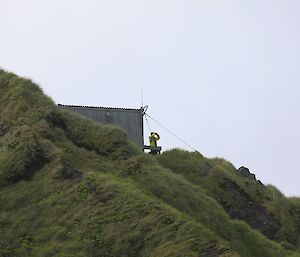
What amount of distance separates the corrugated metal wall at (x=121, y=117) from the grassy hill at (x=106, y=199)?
14.1ft

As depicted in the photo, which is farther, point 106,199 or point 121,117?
point 121,117

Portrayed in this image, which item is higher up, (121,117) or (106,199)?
(121,117)

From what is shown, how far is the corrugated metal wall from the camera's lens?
35.3 metres

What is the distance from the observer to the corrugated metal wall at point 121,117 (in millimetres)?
35281

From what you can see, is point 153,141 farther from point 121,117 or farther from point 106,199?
point 106,199

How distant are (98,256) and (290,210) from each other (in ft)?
50.8

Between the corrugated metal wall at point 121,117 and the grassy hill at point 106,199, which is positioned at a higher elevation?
the corrugated metal wall at point 121,117

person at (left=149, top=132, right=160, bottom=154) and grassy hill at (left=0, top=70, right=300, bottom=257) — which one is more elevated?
person at (left=149, top=132, right=160, bottom=154)

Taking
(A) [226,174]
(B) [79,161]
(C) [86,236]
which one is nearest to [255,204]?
(A) [226,174]

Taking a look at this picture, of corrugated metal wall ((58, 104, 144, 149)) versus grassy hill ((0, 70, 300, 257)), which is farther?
corrugated metal wall ((58, 104, 144, 149))

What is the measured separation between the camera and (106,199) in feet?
73.4

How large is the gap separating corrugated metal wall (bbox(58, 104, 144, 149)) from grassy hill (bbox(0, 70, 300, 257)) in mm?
4306

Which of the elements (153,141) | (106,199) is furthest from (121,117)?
(106,199)

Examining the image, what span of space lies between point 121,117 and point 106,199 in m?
13.8
